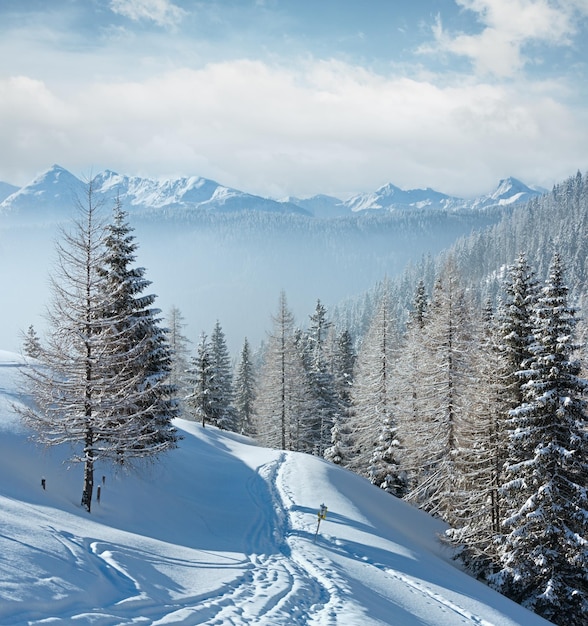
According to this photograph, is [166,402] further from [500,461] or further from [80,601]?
[500,461]

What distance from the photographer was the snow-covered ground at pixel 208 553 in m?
8.55

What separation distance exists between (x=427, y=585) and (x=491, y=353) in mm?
11695

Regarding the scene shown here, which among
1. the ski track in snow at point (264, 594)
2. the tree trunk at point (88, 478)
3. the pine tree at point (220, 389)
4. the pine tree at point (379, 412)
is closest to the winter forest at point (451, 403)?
the tree trunk at point (88, 478)

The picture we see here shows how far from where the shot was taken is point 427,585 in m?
13.9

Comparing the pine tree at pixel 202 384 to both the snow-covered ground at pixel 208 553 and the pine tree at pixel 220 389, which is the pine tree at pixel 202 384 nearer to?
the pine tree at pixel 220 389

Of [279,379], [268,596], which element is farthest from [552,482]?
[279,379]

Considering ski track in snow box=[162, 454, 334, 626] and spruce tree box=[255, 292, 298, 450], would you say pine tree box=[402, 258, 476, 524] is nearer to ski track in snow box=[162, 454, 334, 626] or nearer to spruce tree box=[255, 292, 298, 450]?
ski track in snow box=[162, 454, 334, 626]

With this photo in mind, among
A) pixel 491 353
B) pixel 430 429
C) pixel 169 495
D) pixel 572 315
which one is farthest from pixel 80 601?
pixel 430 429

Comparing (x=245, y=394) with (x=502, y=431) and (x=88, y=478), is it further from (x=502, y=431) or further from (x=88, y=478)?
(x=88, y=478)

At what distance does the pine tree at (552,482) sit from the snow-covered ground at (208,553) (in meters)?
2.27

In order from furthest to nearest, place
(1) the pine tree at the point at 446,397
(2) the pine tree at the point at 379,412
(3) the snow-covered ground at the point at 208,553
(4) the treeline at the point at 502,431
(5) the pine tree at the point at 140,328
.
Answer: (2) the pine tree at the point at 379,412 < (1) the pine tree at the point at 446,397 < (5) the pine tree at the point at 140,328 < (4) the treeline at the point at 502,431 < (3) the snow-covered ground at the point at 208,553

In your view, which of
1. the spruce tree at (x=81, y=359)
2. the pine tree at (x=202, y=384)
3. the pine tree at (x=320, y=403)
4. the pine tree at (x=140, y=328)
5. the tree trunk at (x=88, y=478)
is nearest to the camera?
the spruce tree at (x=81, y=359)

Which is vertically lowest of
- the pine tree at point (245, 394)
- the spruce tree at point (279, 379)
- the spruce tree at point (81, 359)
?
the pine tree at point (245, 394)

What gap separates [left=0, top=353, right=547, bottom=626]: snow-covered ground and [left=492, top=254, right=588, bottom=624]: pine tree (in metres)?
2.27
